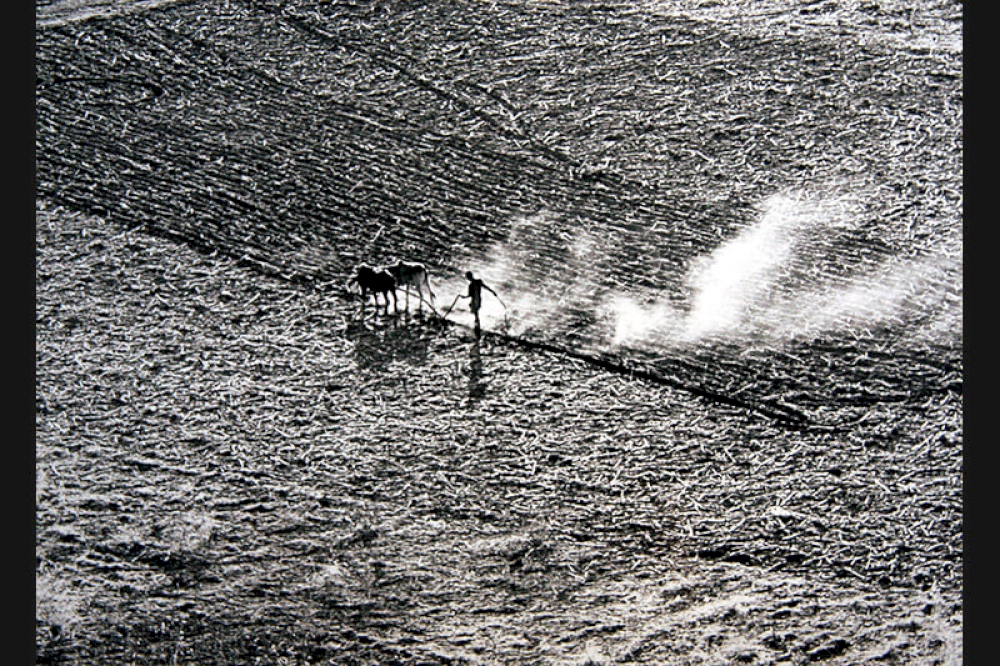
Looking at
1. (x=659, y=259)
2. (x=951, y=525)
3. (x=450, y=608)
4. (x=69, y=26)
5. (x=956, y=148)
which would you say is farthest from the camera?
(x=69, y=26)

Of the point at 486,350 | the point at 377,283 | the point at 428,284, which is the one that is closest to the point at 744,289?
the point at 486,350

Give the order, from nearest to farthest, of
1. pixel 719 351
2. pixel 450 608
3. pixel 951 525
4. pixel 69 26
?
pixel 450 608 < pixel 951 525 < pixel 719 351 < pixel 69 26

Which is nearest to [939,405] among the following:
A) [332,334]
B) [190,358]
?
[332,334]

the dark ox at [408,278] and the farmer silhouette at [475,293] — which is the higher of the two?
the dark ox at [408,278]

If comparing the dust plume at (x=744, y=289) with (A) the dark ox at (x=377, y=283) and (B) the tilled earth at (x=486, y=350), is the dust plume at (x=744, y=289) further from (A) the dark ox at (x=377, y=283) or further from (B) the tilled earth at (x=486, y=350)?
(A) the dark ox at (x=377, y=283)

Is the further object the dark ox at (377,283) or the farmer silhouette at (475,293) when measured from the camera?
the dark ox at (377,283)

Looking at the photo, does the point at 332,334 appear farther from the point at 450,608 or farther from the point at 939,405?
the point at 939,405

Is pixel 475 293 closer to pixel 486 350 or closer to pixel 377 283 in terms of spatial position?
pixel 486 350

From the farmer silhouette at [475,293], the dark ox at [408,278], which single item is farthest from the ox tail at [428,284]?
the farmer silhouette at [475,293]
